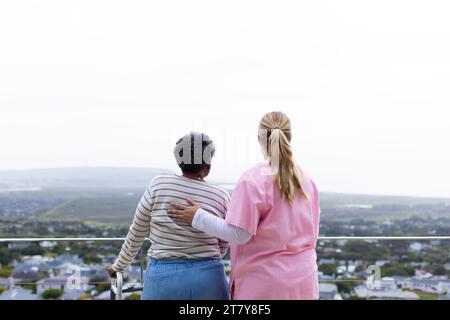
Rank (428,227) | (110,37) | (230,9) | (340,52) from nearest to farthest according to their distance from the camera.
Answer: (428,227) → (230,9) → (340,52) → (110,37)

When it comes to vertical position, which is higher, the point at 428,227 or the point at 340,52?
the point at 340,52

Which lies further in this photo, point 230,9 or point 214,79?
point 214,79

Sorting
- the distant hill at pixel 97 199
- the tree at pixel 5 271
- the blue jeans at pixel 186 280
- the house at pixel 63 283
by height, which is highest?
the distant hill at pixel 97 199

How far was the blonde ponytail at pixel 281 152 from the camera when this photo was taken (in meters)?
1.85

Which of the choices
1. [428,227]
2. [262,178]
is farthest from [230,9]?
[262,178]

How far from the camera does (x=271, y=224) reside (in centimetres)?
184

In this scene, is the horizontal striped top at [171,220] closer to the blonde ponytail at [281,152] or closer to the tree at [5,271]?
the blonde ponytail at [281,152]

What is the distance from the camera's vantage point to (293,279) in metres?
1.88

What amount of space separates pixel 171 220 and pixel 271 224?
1.21 feet

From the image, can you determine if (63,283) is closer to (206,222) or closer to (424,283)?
(206,222)

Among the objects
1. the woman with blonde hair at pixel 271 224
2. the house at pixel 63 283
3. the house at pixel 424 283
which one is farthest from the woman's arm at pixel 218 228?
the house at pixel 424 283

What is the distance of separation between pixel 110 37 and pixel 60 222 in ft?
11.8

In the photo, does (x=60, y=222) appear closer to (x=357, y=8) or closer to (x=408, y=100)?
(x=357, y=8)

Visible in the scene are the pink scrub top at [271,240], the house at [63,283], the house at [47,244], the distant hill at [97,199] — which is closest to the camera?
the pink scrub top at [271,240]
